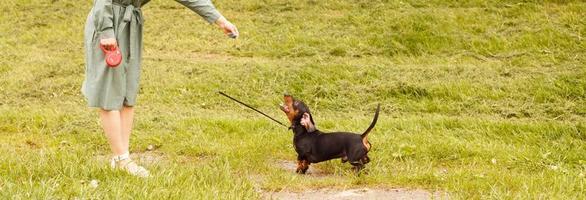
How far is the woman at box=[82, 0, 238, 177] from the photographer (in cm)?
419

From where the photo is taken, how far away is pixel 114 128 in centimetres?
441

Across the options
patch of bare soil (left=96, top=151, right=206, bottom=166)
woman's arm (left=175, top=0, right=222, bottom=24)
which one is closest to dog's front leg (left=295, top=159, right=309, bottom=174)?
patch of bare soil (left=96, top=151, right=206, bottom=166)

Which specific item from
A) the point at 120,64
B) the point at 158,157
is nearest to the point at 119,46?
the point at 120,64

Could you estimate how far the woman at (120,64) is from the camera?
4188 mm

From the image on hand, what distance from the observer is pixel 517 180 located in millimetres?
4379

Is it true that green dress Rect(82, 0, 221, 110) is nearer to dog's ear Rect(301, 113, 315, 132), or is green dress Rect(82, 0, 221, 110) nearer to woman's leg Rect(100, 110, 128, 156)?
woman's leg Rect(100, 110, 128, 156)

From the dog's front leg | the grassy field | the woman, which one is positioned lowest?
the grassy field

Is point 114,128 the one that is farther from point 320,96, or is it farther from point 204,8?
point 320,96

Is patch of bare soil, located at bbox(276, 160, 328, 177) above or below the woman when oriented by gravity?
below

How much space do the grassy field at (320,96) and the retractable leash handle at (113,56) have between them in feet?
1.82

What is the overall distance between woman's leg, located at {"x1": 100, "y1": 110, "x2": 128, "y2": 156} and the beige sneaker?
36mm

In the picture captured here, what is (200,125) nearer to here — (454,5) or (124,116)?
(124,116)

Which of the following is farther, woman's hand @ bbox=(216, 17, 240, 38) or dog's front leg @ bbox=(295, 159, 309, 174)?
dog's front leg @ bbox=(295, 159, 309, 174)

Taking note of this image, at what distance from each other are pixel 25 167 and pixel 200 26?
8433mm
